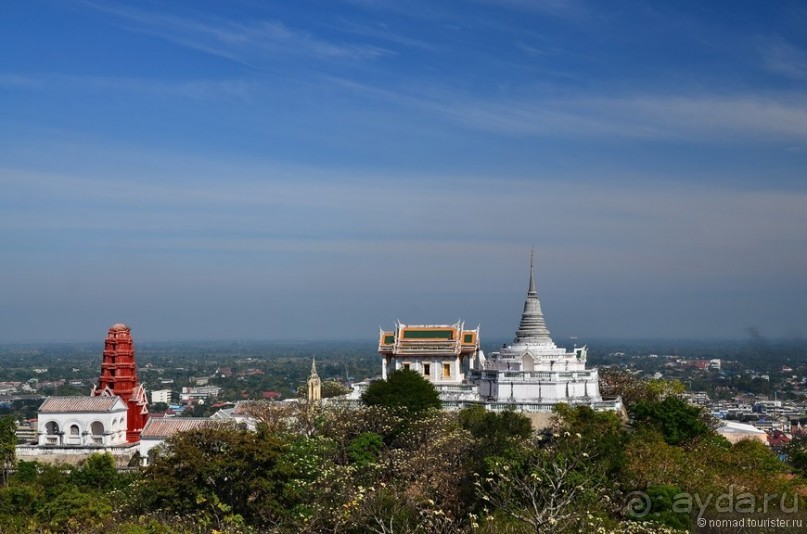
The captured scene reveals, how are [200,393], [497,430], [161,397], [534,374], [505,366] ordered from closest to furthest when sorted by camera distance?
[497,430]
[534,374]
[505,366]
[161,397]
[200,393]


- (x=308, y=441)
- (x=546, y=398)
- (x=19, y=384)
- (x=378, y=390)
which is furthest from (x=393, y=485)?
(x=19, y=384)

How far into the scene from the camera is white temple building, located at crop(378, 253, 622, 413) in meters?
50.0

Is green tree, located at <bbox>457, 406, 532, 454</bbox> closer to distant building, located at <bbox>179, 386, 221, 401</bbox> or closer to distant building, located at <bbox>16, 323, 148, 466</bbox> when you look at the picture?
distant building, located at <bbox>16, 323, 148, 466</bbox>

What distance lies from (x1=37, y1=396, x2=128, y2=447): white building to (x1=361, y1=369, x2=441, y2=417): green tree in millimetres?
14093

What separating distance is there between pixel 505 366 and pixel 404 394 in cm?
1092

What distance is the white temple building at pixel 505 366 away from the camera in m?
50.0

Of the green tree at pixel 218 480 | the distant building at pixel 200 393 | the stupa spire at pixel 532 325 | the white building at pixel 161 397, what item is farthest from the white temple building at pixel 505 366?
the distant building at pixel 200 393

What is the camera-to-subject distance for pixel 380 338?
59.3m

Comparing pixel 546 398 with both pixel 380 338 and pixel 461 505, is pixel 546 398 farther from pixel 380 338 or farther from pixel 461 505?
pixel 461 505

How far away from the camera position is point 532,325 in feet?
184

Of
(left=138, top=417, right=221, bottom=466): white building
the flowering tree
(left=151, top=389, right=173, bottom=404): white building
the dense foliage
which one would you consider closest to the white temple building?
→ the dense foliage

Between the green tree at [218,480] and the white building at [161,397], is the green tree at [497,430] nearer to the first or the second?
the green tree at [218,480]

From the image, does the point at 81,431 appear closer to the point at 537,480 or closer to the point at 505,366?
the point at 505,366

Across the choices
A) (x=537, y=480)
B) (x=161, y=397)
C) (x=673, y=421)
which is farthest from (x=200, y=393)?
(x=537, y=480)
